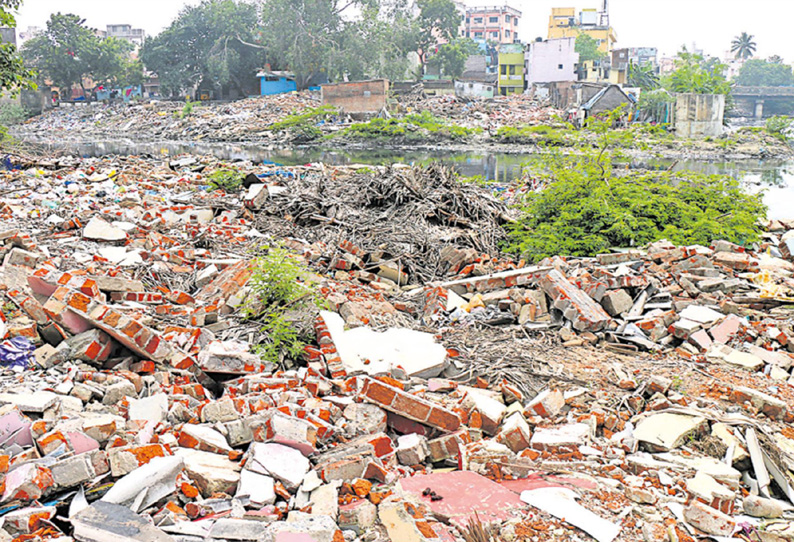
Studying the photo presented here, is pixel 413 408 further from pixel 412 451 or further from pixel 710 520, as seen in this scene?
pixel 710 520

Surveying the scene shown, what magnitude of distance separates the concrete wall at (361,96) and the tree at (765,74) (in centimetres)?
5324

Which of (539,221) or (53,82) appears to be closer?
(539,221)

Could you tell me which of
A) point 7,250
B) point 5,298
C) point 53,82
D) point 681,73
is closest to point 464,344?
point 5,298

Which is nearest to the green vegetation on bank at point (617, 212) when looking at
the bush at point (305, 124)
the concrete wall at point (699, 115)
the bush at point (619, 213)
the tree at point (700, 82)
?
the bush at point (619, 213)

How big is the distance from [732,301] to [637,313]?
1.08 metres

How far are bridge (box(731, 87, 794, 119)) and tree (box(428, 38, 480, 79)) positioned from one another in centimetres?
3107

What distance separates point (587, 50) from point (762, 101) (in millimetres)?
25232

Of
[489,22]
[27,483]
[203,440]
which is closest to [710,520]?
[203,440]

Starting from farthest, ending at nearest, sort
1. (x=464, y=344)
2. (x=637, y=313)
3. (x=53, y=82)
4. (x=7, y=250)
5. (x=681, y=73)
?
(x=53, y=82) < (x=681, y=73) < (x=7, y=250) < (x=637, y=313) < (x=464, y=344)

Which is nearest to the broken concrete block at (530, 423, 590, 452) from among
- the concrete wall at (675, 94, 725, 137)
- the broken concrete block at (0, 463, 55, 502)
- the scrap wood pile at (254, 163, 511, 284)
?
the broken concrete block at (0, 463, 55, 502)

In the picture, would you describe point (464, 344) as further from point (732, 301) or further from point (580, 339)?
point (732, 301)

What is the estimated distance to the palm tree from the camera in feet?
246

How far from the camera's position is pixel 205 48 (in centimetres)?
4747

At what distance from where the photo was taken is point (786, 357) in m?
4.82
